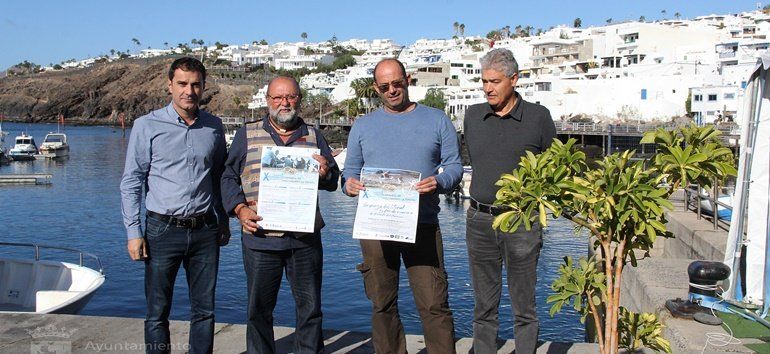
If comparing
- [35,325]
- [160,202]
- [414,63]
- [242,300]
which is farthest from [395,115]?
[414,63]

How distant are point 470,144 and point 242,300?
10.8 metres

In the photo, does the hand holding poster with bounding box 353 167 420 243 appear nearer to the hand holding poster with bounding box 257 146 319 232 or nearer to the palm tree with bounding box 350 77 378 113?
the hand holding poster with bounding box 257 146 319 232

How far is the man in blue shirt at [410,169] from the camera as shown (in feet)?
13.4

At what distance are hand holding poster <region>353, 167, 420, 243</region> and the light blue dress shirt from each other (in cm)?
107

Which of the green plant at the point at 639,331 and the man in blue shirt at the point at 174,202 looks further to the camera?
the man in blue shirt at the point at 174,202

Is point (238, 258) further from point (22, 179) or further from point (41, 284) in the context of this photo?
point (22, 179)

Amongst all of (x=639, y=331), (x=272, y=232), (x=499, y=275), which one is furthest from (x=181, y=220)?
(x=639, y=331)

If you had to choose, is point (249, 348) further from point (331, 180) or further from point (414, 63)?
point (414, 63)

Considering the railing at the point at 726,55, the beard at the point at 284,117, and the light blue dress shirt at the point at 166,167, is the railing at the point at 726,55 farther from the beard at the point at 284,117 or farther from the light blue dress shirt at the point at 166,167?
the light blue dress shirt at the point at 166,167

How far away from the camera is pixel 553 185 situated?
3.25 metres

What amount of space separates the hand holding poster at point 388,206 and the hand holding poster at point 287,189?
0.35 meters

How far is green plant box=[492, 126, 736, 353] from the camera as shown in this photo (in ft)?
10.5

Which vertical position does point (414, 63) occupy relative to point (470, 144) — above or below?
above

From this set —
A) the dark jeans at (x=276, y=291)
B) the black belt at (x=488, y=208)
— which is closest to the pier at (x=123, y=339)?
the dark jeans at (x=276, y=291)
